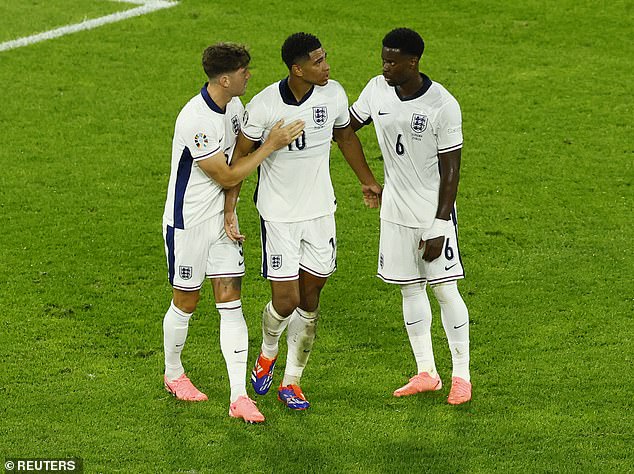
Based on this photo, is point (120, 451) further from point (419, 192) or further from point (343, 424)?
point (419, 192)

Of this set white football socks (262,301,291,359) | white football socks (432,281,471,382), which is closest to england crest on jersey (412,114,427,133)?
white football socks (432,281,471,382)

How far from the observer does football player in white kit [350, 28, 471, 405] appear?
23.1ft

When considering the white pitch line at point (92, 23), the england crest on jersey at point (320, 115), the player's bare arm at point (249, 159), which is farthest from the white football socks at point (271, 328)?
the white pitch line at point (92, 23)

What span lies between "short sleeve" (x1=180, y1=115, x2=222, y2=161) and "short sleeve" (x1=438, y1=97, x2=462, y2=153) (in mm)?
1269

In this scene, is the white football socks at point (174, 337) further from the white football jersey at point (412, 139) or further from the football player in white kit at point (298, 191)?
the white football jersey at point (412, 139)

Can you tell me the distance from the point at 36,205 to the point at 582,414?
5364 millimetres

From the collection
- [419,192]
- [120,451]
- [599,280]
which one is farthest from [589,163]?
[120,451]

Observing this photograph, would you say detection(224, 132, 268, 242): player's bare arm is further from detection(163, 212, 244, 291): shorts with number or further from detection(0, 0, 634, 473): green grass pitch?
detection(0, 0, 634, 473): green grass pitch

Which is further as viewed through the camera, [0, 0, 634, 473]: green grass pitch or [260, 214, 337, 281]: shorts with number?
[260, 214, 337, 281]: shorts with number

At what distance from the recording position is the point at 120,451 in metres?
6.82

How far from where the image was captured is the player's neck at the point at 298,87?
7.04 m

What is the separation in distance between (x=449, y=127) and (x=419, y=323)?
4.25ft

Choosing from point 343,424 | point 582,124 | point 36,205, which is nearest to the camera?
point 343,424

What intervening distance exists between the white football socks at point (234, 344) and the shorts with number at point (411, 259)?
0.93 m
